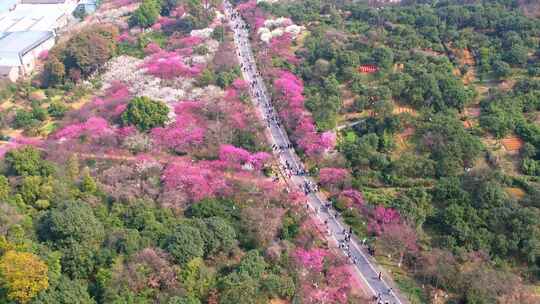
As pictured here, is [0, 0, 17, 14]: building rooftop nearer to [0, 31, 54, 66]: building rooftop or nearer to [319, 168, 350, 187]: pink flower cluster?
[0, 31, 54, 66]: building rooftop

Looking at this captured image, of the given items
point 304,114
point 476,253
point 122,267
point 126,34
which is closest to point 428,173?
point 476,253

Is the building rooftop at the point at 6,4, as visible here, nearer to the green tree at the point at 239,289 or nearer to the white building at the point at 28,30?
the white building at the point at 28,30

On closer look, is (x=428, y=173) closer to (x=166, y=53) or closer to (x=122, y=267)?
(x=122, y=267)

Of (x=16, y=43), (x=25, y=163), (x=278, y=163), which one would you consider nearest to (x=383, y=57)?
(x=278, y=163)

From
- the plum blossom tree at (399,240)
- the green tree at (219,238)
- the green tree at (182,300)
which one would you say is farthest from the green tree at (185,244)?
the plum blossom tree at (399,240)

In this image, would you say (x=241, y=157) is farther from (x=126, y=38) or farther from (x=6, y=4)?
(x=6, y=4)

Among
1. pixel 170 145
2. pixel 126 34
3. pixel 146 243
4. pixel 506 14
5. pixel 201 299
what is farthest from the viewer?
pixel 126 34

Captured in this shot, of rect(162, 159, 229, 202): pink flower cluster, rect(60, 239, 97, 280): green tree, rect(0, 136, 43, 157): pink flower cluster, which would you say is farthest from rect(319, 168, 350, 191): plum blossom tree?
rect(0, 136, 43, 157): pink flower cluster
